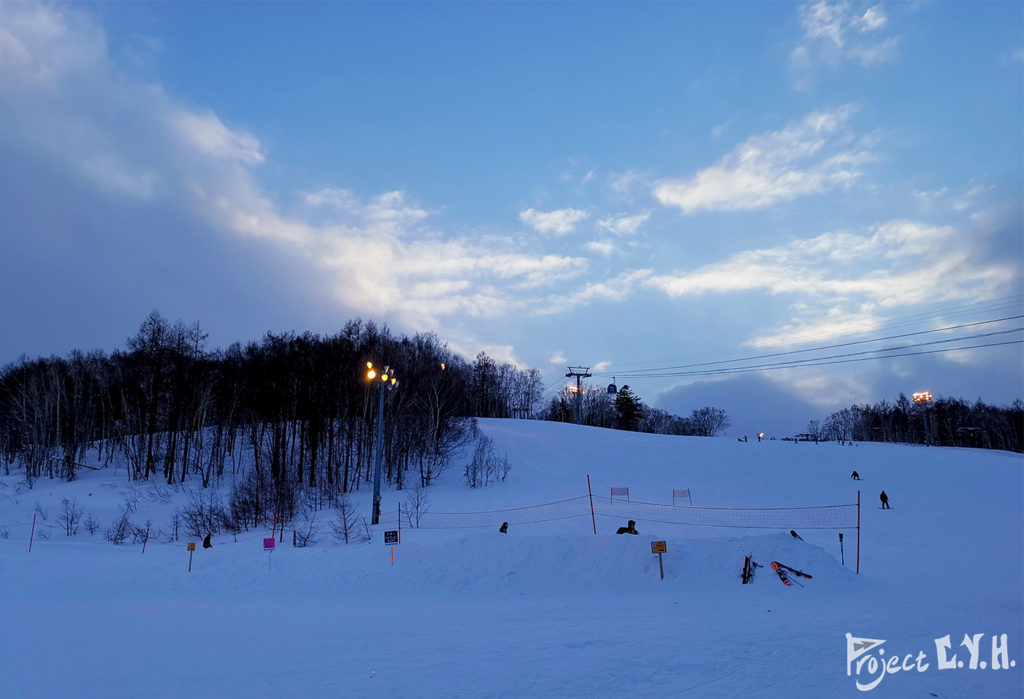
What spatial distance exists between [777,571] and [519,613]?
8.81 meters

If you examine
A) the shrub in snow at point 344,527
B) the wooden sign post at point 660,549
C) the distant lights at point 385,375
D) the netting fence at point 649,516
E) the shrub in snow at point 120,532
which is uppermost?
the distant lights at point 385,375

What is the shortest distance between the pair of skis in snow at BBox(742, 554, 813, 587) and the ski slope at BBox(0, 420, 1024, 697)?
24cm

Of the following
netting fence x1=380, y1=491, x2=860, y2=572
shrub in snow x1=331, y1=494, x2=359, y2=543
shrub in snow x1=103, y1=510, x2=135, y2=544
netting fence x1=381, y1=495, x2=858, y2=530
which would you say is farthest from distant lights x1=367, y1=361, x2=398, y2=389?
shrub in snow x1=103, y1=510, x2=135, y2=544

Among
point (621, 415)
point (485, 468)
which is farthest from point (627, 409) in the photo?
point (485, 468)

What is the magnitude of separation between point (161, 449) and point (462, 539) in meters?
46.8

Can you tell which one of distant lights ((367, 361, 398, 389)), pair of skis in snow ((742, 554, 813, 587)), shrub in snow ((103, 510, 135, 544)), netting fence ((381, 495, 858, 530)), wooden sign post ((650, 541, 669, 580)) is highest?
distant lights ((367, 361, 398, 389))

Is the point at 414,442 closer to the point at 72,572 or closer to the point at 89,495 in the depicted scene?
the point at 89,495

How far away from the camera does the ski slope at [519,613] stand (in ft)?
28.7

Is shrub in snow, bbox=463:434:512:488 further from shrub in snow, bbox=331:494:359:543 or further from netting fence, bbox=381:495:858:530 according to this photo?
shrub in snow, bbox=331:494:359:543

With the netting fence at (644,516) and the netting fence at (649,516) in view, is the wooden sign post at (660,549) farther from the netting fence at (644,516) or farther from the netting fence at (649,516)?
the netting fence at (649,516)

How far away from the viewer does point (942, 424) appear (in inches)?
5453

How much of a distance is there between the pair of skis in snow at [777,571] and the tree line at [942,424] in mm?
118824

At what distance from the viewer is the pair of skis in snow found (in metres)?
17.3

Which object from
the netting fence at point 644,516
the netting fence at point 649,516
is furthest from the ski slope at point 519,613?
the netting fence at point 649,516
